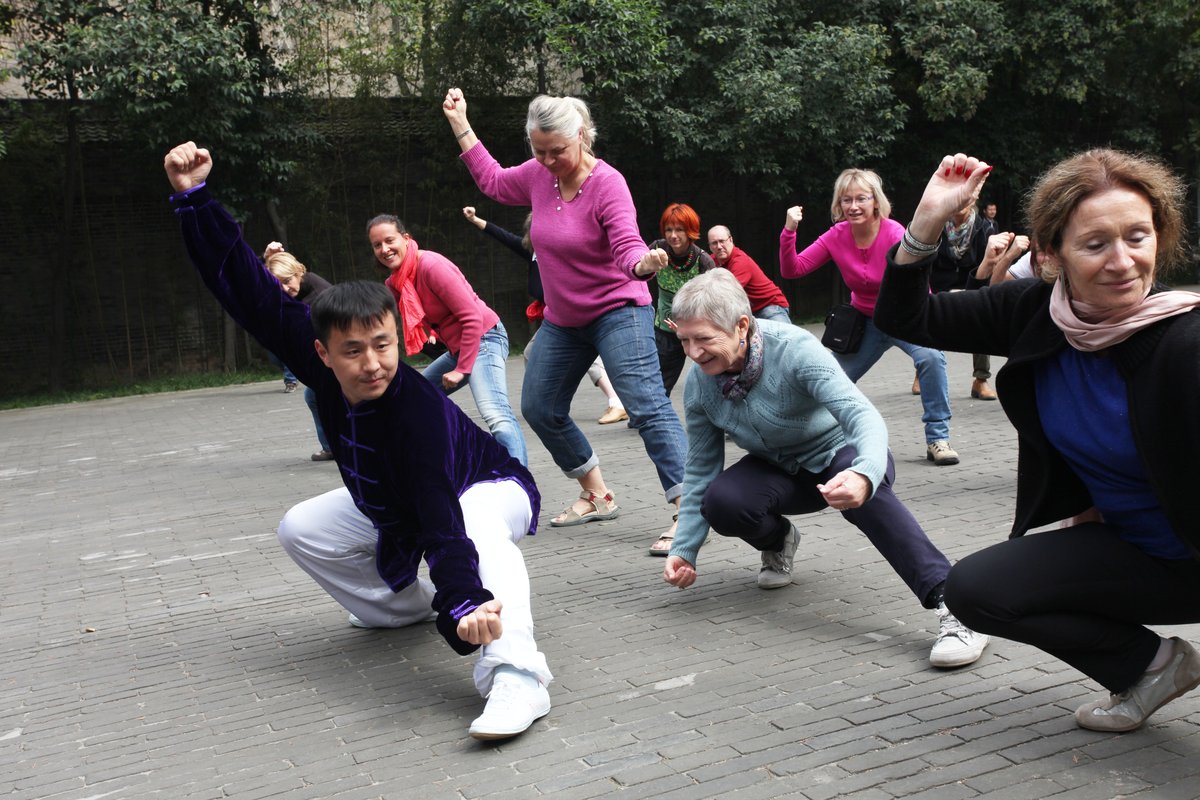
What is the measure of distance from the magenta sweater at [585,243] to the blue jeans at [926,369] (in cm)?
187

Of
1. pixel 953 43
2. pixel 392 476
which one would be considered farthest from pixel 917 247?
pixel 953 43

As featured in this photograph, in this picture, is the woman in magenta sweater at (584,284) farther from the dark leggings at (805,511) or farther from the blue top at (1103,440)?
the blue top at (1103,440)

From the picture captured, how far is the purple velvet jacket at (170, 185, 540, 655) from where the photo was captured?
3.86 m

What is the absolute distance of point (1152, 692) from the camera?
3387mm

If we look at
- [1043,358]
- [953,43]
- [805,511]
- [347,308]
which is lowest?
[805,511]

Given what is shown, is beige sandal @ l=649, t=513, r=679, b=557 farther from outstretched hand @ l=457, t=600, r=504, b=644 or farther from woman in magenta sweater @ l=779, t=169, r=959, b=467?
outstretched hand @ l=457, t=600, r=504, b=644

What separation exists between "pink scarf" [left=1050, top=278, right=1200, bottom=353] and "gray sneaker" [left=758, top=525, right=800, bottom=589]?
82.5 inches

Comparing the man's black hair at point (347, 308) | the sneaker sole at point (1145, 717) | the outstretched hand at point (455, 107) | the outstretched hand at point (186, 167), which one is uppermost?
the outstretched hand at point (455, 107)

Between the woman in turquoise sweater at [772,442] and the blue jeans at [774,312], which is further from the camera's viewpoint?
the blue jeans at [774,312]

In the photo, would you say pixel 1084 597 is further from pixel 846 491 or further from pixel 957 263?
pixel 957 263

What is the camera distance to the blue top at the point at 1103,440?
10.3 feet

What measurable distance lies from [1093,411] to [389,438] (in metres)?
2.18

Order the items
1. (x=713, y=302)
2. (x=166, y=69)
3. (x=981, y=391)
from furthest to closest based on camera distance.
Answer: (x=166, y=69)
(x=981, y=391)
(x=713, y=302)

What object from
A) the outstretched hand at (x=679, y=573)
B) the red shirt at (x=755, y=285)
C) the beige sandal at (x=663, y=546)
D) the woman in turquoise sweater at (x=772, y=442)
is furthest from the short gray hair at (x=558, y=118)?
the red shirt at (x=755, y=285)
